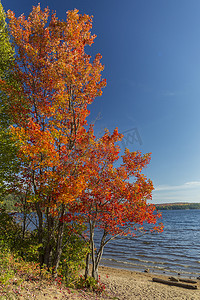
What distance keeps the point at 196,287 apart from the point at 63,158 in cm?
1712

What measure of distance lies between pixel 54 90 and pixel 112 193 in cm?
673

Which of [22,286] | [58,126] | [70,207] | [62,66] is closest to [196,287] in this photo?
[70,207]

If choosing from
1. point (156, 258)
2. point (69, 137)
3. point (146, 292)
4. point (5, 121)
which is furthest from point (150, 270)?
point (5, 121)

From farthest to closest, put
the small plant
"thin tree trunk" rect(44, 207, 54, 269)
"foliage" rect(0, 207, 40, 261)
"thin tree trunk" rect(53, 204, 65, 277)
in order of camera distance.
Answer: the small plant < "thin tree trunk" rect(44, 207, 54, 269) < "thin tree trunk" rect(53, 204, 65, 277) < "foliage" rect(0, 207, 40, 261)

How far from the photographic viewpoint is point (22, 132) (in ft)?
24.1

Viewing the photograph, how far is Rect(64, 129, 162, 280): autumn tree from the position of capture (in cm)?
1043

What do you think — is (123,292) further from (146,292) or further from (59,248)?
(59,248)

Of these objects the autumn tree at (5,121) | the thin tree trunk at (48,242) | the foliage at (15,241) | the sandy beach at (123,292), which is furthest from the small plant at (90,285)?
the autumn tree at (5,121)

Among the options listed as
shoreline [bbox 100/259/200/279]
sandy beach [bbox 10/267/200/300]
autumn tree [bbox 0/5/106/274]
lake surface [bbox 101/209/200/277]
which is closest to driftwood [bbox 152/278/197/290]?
sandy beach [bbox 10/267/200/300]

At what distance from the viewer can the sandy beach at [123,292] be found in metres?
7.01

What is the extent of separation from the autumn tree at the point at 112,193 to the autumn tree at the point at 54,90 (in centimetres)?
97

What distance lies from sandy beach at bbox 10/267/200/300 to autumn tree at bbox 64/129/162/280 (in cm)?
270

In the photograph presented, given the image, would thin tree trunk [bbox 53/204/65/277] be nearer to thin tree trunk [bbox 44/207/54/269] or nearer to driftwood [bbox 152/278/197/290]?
thin tree trunk [bbox 44/207/54/269]

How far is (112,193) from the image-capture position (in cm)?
1059
